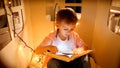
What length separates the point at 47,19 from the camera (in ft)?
5.74

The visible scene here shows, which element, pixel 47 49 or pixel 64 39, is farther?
pixel 64 39

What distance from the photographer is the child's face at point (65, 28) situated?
1.14 m

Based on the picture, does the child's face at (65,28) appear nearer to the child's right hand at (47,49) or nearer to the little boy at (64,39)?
the little boy at (64,39)

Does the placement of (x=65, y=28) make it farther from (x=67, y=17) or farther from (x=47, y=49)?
(x=47, y=49)

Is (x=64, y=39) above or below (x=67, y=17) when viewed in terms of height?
below

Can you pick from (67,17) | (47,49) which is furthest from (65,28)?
(47,49)

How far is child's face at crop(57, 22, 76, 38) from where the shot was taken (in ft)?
3.73

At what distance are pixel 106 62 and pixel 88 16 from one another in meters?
0.61

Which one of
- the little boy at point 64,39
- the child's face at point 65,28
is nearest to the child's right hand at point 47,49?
the little boy at point 64,39

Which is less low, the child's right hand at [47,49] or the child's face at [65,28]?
the child's face at [65,28]

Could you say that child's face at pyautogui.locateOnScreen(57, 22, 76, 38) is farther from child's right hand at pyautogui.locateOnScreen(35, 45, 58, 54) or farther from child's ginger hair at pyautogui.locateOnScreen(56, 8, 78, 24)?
child's right hand at pyautogui.locateOnScreen(35, 45, 58, 54)

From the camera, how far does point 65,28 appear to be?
1.15 meters

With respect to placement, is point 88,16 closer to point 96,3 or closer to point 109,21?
point 96,3

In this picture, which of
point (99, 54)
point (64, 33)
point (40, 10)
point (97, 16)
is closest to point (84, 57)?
point (64, 33)
